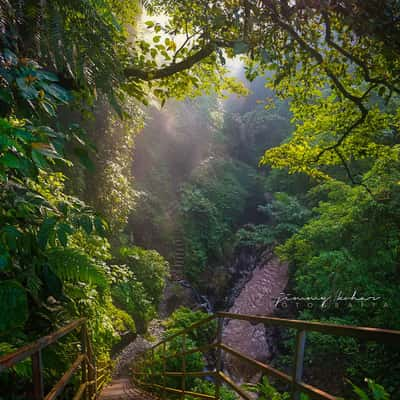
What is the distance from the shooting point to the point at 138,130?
16.5 feet

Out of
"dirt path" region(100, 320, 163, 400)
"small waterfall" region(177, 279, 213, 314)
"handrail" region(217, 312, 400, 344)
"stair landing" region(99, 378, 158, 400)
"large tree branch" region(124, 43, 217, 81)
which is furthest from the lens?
"small waterfall" region(177, 279, 213, 314)

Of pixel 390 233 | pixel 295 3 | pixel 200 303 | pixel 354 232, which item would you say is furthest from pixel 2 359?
pixel 200 303

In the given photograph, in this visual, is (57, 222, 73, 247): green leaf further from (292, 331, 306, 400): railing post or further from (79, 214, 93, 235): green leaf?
(292, 331, 306, 400): railing post

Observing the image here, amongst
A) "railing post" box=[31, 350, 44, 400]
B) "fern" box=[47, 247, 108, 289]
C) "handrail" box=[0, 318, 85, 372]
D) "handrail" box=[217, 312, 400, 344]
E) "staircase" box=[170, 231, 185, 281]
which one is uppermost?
"staircase" box=[170, 231, 185, 281]

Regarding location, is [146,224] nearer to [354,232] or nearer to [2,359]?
[354,232]

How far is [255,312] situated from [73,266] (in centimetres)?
893

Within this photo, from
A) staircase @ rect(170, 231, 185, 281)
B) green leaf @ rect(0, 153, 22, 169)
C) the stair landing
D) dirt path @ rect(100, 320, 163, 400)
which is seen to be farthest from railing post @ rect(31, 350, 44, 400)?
staircase @ rect(170, 231, 185, 281)

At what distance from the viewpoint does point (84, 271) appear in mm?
1777

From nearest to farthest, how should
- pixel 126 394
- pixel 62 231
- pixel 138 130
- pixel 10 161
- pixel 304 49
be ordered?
1. pixel 10 161
2. pixel 62 231
3. pixel 304 49
4. pixel 126 394
5. pixel 138 130

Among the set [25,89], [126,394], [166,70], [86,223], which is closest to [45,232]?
Result: [86,223]

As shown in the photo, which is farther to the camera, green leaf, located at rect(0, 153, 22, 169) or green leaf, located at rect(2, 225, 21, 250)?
green leaf, located at rect(2, 225, 21, 250)

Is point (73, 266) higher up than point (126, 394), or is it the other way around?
point (73, 266)

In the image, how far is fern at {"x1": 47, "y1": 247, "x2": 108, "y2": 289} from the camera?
1.72 meters

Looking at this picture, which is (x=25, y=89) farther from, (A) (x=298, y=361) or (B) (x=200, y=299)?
(B) (x=200, y=299)
